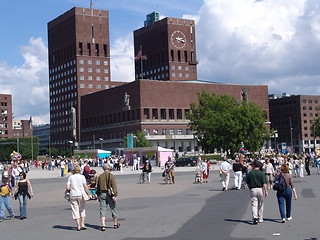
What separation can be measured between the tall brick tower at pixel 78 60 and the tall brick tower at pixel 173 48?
13144 mm

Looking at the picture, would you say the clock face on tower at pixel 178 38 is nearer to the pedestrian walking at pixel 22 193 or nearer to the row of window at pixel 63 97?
the row of window at pixel 63 97

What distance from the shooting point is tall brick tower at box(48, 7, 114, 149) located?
153 metres

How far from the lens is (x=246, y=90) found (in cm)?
13412

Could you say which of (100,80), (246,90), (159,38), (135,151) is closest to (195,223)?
(135,151)

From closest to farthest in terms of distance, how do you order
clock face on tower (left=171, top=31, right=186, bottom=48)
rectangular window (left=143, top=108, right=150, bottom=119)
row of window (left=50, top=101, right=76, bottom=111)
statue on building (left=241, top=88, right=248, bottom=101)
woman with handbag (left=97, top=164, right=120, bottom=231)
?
woman with handbag (left=97, top=164, right=120, bottom=231) < rectangular window (left=143, top=108, right=150, bottom=119) < statue on building (left=241, top=88, right=248, bottom=101) < row of window (left=50, top=101, right=76, bottom=111) < clock face on tower (left=171, top=31, right=186, bottom=48)

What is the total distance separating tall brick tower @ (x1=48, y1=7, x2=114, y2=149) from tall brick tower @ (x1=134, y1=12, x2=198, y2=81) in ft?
43.1

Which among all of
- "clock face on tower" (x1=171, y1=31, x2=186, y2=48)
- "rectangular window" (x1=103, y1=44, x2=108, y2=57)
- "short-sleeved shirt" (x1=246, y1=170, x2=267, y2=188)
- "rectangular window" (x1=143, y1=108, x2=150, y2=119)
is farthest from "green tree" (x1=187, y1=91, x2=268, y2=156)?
"clock face on tower" (x1=171, y1=31, x2=186, y2=48)

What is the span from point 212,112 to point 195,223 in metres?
72.3

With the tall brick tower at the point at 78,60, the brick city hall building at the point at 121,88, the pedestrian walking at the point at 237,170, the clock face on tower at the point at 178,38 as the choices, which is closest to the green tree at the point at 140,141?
the brick city hall building at the point at 121,88

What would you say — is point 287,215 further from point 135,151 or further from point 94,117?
point 94,117

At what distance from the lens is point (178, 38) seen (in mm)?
162125

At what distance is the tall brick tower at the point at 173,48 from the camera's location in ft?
530

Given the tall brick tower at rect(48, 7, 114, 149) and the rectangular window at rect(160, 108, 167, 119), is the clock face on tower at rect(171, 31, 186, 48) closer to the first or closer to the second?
the tall brick tower at rect(48, 7, 114, 149)

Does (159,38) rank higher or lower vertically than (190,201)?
higher
